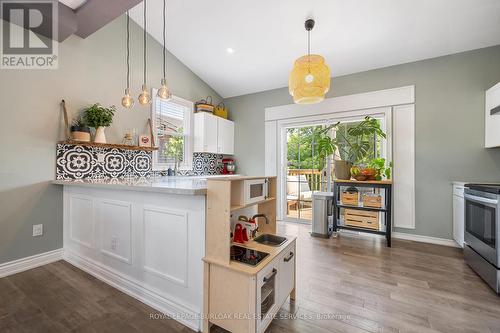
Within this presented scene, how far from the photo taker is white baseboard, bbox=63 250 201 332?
4.92 ft

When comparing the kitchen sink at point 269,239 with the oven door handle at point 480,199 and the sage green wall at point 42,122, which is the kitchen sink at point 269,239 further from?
the sage green wall at point 42,122

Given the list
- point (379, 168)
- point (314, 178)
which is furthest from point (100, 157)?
point (379, 168)

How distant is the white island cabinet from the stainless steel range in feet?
8.24

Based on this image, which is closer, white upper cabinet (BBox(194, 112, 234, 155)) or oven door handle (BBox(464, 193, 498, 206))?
oven door handle (BBox(464, 193, 498, 206))

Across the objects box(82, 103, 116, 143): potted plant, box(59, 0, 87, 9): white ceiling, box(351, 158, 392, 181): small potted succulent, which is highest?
box(59, 0, 87, 9): white ceiling

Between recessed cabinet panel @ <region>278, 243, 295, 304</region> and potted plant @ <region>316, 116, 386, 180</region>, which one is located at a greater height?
potted plant @ <region>316, 116, 386, 180</region>

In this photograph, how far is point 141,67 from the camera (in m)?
3.30

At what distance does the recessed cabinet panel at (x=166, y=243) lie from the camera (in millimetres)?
1527

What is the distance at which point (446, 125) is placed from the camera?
3.05 meters

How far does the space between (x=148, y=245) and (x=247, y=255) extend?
831 mm

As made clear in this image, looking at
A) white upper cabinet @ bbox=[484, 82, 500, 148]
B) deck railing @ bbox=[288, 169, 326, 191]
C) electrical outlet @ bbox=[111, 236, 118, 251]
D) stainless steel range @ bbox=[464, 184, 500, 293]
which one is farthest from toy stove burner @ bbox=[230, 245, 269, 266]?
white upper cabinet @ bbox=[484, 82, 500, 148]

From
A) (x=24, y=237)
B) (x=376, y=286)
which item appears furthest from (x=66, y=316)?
(x=376, y=286)

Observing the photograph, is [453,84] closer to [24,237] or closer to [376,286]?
[376,286]

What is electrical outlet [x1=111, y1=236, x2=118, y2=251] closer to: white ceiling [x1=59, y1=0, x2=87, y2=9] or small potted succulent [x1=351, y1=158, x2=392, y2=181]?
white ceiling [x1=59, y1=0, x2=87, y2=9]
